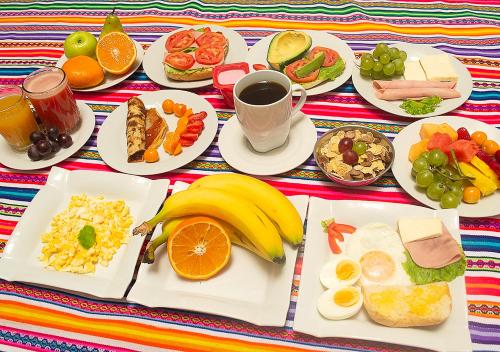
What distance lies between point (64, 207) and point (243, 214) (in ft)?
2.08

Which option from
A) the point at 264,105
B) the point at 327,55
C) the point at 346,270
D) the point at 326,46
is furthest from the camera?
the point at 326,46

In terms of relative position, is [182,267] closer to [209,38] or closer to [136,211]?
[136,211]

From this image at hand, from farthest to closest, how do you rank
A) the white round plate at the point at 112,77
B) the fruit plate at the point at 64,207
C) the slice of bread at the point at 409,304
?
1. the white round plate at the point at 112,77
2. the fruit plate at the point at 64,207
3. the slice of bread at the point at 409,304

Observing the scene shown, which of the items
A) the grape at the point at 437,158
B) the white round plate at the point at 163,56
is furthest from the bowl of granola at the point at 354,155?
the white round plate at the point at 163,56

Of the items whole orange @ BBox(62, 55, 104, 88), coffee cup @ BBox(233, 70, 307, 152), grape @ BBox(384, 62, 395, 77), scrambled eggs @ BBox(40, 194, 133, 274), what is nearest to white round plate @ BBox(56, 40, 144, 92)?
whole orange @ BBox(62, 55, 104, 88)

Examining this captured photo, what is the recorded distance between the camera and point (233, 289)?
107 centimetres

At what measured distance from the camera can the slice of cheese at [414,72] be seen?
1.56m

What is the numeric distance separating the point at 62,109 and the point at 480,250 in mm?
1422

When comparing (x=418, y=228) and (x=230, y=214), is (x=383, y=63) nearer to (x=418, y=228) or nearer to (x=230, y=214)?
(x=418, y=228)

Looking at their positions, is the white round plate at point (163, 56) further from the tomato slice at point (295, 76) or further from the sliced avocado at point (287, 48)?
the tomato slice at point (295, 76)

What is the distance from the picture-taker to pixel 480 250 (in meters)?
1.13

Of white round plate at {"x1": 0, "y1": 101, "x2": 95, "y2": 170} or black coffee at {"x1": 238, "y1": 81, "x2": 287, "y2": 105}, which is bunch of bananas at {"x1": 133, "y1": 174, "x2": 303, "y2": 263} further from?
white round plate at {"x1": 0, "y1": 101, "x2": 95, "y2": 170}

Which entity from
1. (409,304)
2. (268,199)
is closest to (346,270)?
(409,304)

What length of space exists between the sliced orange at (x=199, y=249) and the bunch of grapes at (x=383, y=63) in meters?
0.90
